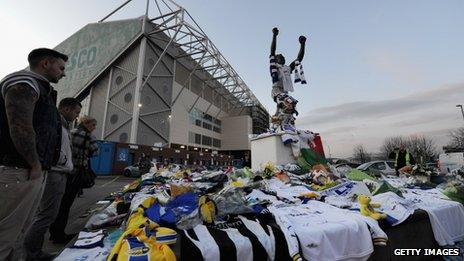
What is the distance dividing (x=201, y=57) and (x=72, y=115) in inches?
1234

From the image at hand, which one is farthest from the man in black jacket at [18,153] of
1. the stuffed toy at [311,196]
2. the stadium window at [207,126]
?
the stadium window at [207,126]

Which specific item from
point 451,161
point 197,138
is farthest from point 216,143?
point 451,161

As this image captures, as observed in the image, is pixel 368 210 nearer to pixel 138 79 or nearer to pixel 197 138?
pixel 138 79

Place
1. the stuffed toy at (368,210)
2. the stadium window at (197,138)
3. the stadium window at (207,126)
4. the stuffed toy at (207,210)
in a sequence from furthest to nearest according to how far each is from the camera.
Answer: the stadium window at (207,126) → the stadium window at (197,138) → the stuffed toy at (368,210) → the stuffed toy at (207,210)

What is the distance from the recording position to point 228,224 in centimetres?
253

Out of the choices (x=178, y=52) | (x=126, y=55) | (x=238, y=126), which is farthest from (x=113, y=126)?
(x=238, y=126)

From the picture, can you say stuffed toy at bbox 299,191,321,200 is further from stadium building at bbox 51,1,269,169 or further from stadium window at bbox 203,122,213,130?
stadium window at bbox 203,122,213,130

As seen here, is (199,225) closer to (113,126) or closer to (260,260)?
(260,260)

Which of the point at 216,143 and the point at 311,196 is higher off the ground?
the point at 216,143

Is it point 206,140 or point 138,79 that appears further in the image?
point 206,140

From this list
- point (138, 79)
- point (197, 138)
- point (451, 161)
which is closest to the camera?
point (451, 161)

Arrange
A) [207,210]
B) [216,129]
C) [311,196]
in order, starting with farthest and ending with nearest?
1. [216,129]
2. [311,196]
3. [207,210]

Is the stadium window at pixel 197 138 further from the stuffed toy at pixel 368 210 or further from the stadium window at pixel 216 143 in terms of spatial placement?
the stuffed toy at pixel 368 210

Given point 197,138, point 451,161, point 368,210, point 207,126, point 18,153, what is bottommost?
point 368,210
